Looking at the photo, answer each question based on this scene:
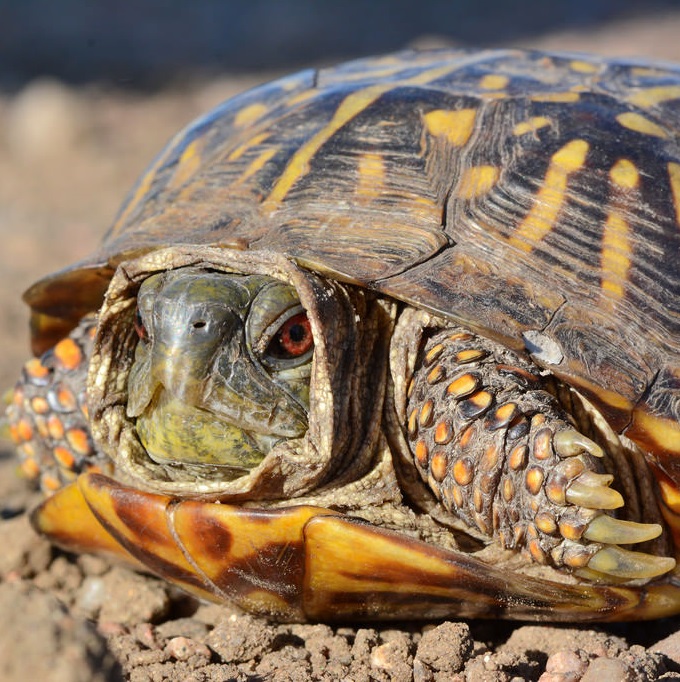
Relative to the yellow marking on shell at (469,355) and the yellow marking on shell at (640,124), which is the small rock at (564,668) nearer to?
the yellow marking on shell at (469,355)

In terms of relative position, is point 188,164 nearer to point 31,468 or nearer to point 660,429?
point 31,468

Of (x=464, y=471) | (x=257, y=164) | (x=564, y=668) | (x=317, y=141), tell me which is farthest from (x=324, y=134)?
(x=564, y=668)

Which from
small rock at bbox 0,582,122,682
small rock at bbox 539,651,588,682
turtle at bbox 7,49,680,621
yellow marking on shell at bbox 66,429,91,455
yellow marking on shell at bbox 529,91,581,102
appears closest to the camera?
small rock at bbox 0,582,122,682

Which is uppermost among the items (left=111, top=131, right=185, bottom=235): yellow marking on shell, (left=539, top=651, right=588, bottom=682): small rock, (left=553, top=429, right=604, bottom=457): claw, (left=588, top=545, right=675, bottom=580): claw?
(left=111, top=131, right=185, bottom=235): yellow marking on shell

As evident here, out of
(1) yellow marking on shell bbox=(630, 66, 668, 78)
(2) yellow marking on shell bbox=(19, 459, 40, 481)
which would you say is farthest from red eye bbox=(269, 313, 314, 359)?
(1) yellow marking on shell bbox=(630, 66, 668, 78)

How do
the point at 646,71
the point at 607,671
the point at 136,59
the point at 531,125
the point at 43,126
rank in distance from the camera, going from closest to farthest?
the point at 607,671
the point at 531,125
the point at 646,71
the point at 43,126
the point at 136,59

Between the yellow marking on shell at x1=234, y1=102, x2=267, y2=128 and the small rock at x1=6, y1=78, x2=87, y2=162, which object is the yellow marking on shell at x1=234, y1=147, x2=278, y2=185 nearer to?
the yellow marking on shell at x1=234, y1=102, x2=267, y2=128
